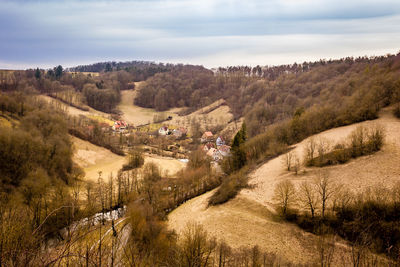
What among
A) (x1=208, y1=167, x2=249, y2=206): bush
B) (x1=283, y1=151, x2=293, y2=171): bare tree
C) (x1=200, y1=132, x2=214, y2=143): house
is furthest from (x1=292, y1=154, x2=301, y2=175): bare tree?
(x1=200, y1=132, x2=214, y2=143): house

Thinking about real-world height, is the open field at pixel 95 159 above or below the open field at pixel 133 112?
below

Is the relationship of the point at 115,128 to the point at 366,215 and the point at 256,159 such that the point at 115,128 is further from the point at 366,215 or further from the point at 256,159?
the point at 366,215

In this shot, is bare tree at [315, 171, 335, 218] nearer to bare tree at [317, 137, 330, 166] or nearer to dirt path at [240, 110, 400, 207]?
dirt path at [240, 110, 400, 207]

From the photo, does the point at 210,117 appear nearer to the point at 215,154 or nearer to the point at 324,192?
the point at 215,154

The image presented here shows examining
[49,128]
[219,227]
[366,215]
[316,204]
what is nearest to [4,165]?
[49,128]

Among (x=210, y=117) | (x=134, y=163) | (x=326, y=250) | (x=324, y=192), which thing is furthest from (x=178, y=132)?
(x=326, y=250)

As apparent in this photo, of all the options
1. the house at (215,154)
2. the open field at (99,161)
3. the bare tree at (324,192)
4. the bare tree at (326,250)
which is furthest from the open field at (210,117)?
the bare tree at (326,250)

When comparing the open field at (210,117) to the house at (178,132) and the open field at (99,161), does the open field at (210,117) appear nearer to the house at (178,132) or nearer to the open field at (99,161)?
the house at (178,132)
